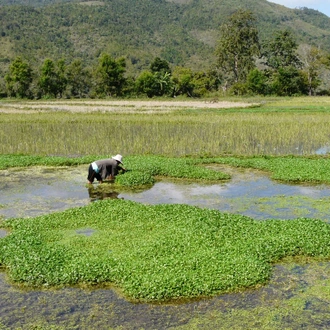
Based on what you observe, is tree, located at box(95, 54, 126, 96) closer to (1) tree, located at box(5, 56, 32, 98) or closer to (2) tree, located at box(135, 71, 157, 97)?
(2) tree, located at box(135, 71, 157, 97)

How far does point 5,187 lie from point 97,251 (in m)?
6.75

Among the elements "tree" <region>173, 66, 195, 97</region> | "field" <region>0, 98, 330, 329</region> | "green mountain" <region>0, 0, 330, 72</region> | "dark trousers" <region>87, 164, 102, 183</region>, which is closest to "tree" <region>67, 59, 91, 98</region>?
"tree" <region>173, 66, 195, 97</region>

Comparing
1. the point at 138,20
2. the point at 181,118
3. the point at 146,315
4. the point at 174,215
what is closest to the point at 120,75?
the point at 181,118

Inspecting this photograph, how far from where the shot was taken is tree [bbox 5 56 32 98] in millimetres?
62094

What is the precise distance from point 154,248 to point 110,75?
186ft

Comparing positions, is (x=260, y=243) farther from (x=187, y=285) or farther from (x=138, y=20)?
(x=138, y=20)

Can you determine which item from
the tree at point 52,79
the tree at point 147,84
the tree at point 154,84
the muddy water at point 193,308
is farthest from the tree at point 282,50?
the muddy water at point 193,308

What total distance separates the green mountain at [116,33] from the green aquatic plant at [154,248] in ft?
295

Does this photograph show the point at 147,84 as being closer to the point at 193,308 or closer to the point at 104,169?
the point at 104,169

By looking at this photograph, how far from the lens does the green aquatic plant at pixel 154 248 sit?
768 centimetres

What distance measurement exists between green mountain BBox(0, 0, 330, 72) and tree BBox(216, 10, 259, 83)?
37045 mm

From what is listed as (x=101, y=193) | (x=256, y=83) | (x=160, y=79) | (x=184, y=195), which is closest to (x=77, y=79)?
(x=160, y=79)

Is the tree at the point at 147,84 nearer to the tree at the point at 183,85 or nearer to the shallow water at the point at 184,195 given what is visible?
the tree at the point at 183,85

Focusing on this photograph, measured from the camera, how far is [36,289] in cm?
771
